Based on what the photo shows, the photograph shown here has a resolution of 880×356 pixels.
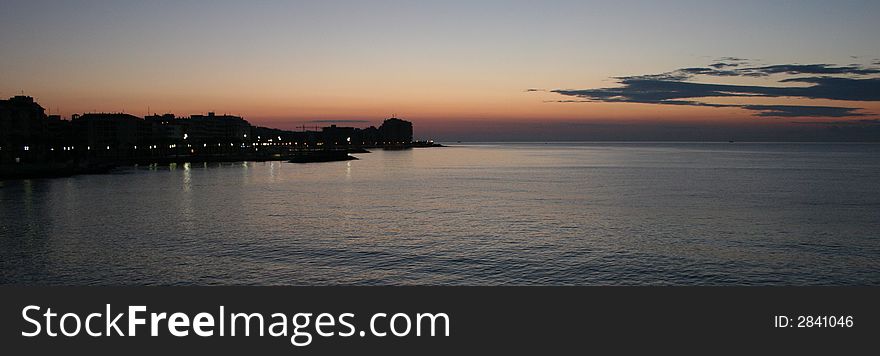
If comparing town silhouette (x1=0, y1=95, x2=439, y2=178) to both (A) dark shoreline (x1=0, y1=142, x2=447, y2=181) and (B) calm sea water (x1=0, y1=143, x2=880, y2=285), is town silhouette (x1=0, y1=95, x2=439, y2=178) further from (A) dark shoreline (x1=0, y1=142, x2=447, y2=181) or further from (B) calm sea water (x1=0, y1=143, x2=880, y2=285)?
(B) calm sea water (x1=0, y1=143, x2=880, y2=285)

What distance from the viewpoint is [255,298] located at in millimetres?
14391

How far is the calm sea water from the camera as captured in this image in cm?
2667

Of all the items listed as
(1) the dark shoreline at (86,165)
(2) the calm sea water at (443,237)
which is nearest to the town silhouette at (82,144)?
(1) the dark shoreline at (86,165)

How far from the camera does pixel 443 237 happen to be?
36.5m

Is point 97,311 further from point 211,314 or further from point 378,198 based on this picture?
point 378,198

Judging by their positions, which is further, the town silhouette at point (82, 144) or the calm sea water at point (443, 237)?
the town silhouette at point (82, 144)

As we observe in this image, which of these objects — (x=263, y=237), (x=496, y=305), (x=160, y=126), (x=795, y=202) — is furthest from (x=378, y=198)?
(x=160, y=126)

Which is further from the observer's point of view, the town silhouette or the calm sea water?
the town silhouette

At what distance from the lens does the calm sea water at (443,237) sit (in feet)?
87.5

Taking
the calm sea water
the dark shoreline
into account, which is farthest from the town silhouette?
the calm sea water

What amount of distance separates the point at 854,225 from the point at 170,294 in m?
43.0

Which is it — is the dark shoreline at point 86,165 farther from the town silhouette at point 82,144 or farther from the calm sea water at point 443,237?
the calm sea water at point 443,237

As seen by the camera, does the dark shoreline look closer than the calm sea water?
No

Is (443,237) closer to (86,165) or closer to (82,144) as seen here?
(86,165)
